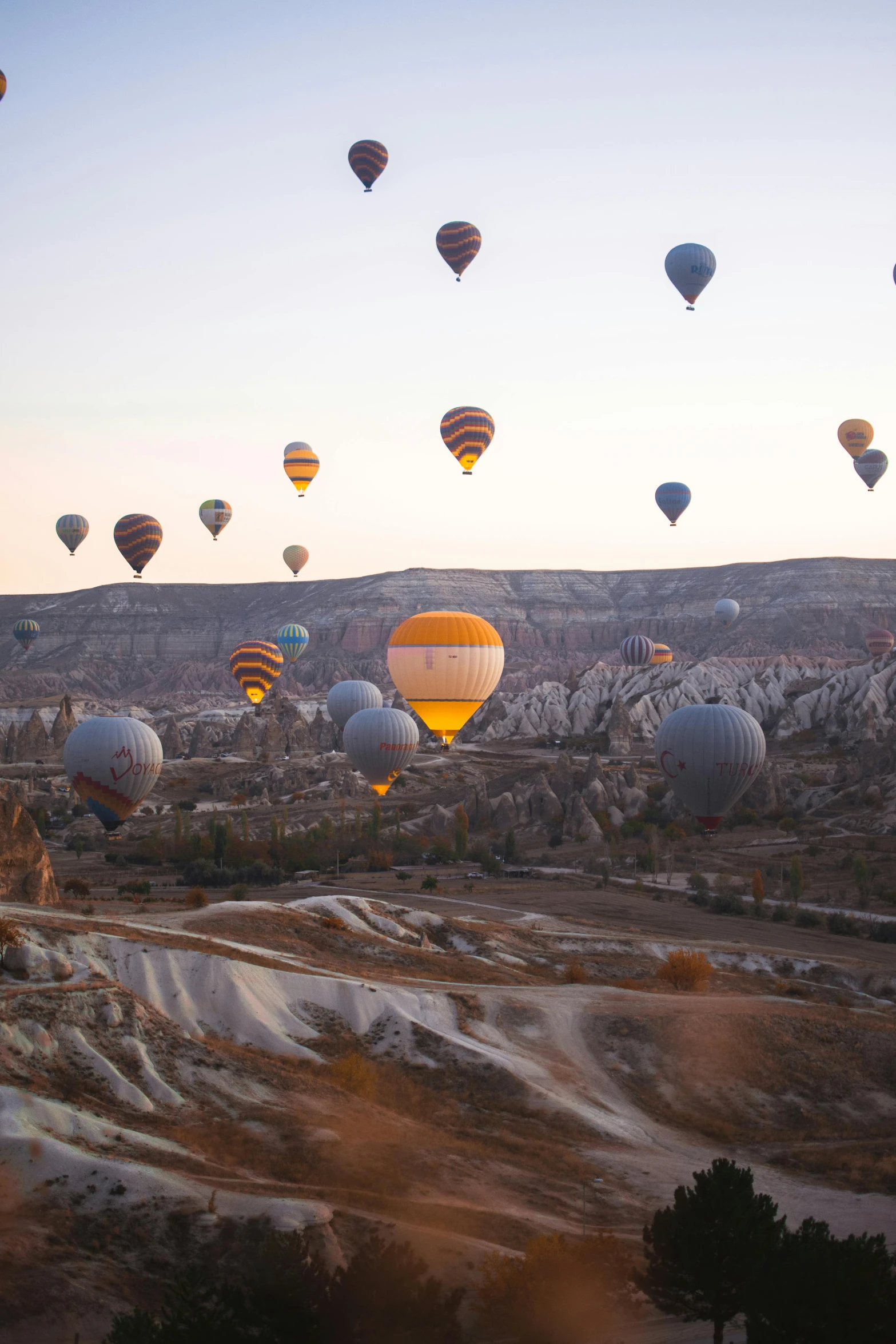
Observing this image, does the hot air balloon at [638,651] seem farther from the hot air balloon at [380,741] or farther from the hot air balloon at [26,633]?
the hot air balloon at [26,633]

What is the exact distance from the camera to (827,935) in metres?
47.3

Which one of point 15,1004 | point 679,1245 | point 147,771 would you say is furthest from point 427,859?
point 679,1245

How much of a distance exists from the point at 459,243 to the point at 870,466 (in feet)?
169

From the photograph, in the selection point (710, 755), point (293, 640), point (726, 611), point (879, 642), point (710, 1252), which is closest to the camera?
point (710, 1252)

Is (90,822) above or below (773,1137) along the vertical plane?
above

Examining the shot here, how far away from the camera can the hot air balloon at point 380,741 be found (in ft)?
250

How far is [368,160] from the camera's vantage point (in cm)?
7750

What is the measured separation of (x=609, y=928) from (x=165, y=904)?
16.3m

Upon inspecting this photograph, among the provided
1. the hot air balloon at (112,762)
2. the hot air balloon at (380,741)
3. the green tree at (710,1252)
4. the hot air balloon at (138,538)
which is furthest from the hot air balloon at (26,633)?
the green tree at (710,1252)

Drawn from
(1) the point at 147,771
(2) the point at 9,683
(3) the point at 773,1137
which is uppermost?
(2) the point at 9,683

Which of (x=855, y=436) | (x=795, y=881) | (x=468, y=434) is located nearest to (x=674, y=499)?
(x=855, y=436)

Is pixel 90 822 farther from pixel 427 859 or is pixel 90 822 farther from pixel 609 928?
pixel 609 928

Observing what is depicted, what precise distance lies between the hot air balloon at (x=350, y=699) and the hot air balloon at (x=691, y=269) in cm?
4354

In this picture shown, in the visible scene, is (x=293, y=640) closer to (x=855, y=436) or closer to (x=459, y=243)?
(x=855, y=436)
